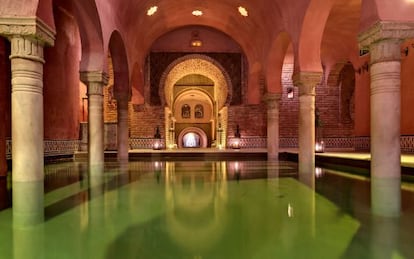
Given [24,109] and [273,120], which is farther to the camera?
[273,120]

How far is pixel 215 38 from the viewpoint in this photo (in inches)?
738

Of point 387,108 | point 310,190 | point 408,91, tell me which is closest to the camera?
point 387,108

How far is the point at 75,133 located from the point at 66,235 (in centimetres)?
1157

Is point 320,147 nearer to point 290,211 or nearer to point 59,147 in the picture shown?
point 59,147

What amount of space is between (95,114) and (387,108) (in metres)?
7.01

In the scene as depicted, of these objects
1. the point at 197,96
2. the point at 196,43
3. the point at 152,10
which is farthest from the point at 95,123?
the point at 197,96

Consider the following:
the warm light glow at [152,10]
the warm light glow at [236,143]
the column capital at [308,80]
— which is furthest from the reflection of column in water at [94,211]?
the warm light glow at [236,143]

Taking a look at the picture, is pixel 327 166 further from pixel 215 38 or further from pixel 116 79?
pixel 215 38

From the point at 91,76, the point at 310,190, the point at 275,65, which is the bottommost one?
the point at 310,190

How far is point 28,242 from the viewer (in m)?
3.09

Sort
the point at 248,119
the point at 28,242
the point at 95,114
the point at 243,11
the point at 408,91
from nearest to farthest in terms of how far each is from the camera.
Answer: the point at 28,242 < the point at 95,114 < the point at 408,91 < the point at 243,11 < the point at 248,119

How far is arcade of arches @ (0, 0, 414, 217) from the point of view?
443 centimetres

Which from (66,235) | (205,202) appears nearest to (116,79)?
(205,202)

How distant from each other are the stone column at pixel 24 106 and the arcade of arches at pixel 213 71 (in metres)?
0.01
